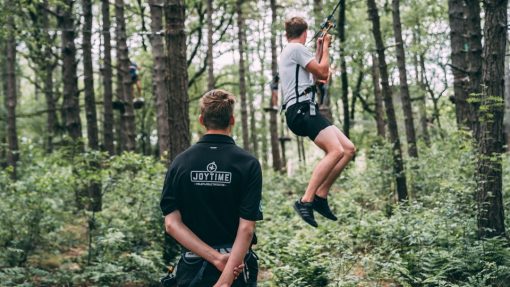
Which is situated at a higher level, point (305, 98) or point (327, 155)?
point (305, 98)

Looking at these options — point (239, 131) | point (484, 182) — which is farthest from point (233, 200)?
point (239, 131)

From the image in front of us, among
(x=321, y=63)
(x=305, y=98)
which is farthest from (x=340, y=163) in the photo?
(x=321, y=63)

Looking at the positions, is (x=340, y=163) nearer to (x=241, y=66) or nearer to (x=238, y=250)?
(x=238, y=250)

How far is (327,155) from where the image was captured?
247 inches

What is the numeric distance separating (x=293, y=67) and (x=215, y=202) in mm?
2910

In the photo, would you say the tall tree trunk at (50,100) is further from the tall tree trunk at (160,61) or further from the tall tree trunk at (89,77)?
the tall tree trunk at (160,61)

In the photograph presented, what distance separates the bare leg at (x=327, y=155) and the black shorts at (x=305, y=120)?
2.9 inches

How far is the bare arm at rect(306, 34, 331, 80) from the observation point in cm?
609

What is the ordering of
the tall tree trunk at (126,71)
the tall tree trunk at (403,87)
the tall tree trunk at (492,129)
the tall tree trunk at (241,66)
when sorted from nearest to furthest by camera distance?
the tall tree trunk at (492,129)
the tall tree trunk at (403,87)
the tall tree trunk at (126,71)
the tall tree trunk at (241,66)

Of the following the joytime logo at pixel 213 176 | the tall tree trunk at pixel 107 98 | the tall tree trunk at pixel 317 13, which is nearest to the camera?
the joytime logo at pixel 213 176

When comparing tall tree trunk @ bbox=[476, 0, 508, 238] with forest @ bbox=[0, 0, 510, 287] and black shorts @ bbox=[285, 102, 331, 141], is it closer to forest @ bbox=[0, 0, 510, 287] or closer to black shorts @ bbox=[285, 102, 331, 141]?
forest @ bbox=[0, 0, 510, 287]

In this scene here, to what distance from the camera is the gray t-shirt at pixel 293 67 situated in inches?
241

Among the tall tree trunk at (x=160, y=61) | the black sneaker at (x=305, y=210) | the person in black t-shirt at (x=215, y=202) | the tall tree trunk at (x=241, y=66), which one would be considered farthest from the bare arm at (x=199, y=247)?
the tall tree trunk at (x=241, y=66)

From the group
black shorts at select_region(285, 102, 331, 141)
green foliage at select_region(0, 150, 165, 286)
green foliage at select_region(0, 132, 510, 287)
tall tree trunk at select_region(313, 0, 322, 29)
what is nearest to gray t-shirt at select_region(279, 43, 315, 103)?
black shorts at select_region(285, 102, 331, 141)
